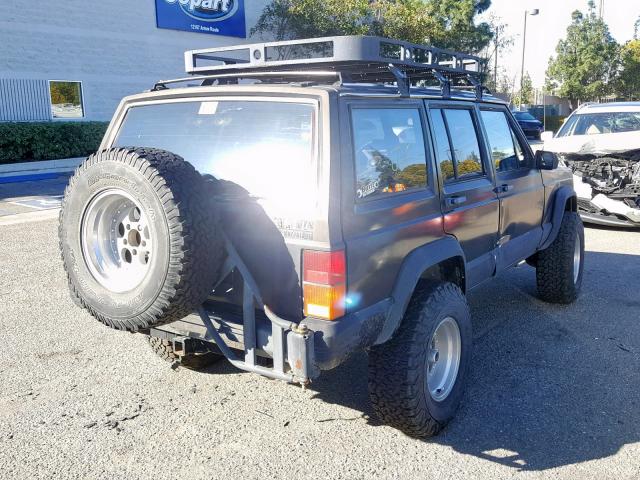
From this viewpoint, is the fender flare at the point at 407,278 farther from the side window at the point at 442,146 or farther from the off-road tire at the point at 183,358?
the off-road tire at the point at 183,358

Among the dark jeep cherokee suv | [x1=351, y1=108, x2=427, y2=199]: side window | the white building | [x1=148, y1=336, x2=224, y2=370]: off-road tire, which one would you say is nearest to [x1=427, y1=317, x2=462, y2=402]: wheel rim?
the dark jeep cherokee suv

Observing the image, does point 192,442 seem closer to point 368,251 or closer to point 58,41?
point 368,251

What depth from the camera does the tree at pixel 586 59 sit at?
38969 millimetres

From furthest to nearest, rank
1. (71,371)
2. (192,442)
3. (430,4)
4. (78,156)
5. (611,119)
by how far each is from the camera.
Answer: (430,4)
(78,156)
(611,119)
(71,371)
(192,442)

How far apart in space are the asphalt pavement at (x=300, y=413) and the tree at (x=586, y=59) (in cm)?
3850

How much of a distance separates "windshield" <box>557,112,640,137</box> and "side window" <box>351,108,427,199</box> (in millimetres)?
7536

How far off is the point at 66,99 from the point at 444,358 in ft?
57.7

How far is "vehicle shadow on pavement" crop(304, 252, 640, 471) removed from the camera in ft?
11.1

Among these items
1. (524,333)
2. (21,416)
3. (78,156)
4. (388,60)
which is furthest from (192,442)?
(78,156)

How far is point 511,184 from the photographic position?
462 cm

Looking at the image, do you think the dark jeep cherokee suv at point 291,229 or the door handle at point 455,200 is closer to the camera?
the dark jeep cherokee suv at point 291,229

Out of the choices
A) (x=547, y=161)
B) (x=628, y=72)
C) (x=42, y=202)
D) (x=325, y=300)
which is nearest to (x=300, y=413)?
(x=325, y=300)

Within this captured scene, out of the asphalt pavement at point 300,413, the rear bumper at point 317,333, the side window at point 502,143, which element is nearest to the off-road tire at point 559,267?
the asphalt pavement at point 300,413

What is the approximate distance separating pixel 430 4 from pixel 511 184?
3156 cm
